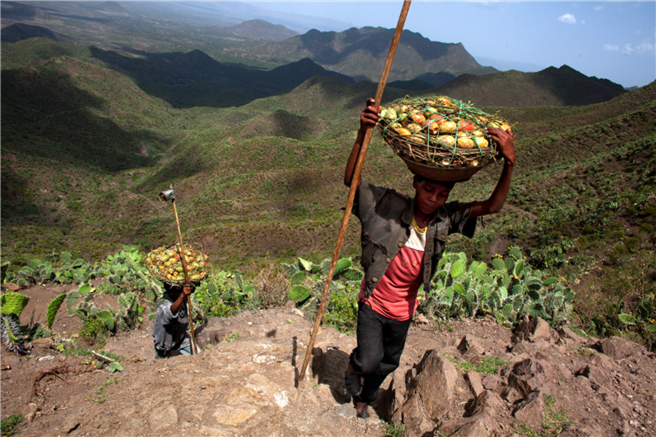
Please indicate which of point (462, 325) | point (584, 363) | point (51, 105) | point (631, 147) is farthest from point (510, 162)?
point (51, 105)

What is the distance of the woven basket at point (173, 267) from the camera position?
3350mm

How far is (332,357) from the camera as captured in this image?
11.6 feet

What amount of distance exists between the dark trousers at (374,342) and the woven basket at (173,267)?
1.80m

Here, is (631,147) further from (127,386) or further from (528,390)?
(127,386)

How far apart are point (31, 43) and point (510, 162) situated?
465 ft

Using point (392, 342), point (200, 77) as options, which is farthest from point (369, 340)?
point (200, 77)

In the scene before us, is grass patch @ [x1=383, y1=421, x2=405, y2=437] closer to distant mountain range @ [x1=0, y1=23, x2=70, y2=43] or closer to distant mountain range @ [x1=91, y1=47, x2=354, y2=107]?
distant mountain range @ [x1=91, y1=47, x2=354, y2=107]

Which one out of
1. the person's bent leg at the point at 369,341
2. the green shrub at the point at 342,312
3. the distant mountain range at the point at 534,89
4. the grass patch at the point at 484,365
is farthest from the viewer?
the distant mountain range at the point at 534,89

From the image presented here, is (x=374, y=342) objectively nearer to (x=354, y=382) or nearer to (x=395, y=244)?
(x=354, y=382)

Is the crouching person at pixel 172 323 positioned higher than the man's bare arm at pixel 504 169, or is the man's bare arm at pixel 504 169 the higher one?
the man's bare arm at pixel 504 169

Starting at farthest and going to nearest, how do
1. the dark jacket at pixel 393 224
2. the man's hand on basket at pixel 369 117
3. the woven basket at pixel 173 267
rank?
the woven basket at pixel 173 267
the dark jacket at pixel 393 224
the man's hand on basket at pixel 369 117

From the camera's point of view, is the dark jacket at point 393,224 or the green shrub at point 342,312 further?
the green shrub at point 342,312

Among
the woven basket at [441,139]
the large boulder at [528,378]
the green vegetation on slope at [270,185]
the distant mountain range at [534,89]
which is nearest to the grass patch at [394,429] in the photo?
the large boulder at [528,378]

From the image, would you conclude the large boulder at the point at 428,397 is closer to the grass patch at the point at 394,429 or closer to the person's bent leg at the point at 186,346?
the grass patch at the point at 394,429
